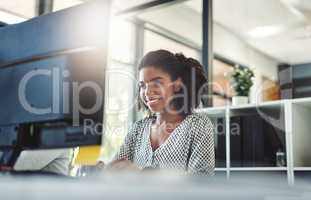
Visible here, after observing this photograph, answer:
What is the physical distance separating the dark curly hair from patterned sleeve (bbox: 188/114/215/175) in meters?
0.06

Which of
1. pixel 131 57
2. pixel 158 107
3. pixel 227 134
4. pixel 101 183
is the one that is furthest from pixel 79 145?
pixel 131 57

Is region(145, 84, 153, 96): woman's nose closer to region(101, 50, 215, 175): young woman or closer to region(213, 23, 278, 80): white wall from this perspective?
region(101, 50, 215, 175): young woman

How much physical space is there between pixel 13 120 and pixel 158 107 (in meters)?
0.41

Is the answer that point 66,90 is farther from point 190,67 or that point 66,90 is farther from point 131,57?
point 131,57

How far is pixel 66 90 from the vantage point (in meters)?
0.65

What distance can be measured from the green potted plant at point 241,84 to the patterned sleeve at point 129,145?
1.56m

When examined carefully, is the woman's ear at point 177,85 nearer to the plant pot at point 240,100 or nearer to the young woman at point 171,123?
the young woman at point 171,123

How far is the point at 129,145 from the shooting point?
3.63 feet

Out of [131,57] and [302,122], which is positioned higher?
[131,57]

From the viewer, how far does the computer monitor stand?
627mm

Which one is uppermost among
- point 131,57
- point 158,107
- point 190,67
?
point 131,57

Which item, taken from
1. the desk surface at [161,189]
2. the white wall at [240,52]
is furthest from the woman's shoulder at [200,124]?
the white wall at [240,52]

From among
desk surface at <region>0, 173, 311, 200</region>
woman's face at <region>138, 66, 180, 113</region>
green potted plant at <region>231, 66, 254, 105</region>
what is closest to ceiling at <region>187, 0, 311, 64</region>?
green potted plant at <region>231, 66, 254, 105</region>

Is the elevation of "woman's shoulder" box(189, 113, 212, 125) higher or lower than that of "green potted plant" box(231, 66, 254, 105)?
lower
